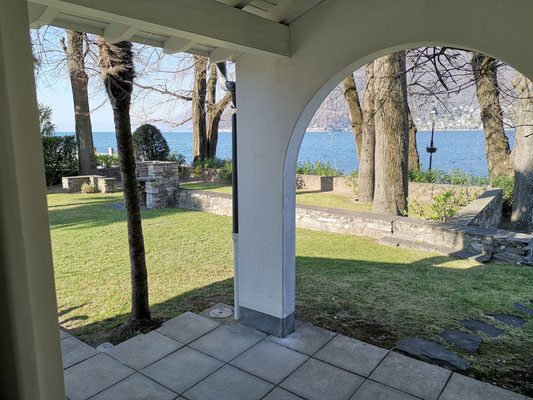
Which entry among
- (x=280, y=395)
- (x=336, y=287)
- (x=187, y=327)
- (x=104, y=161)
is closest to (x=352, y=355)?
(x=280, y=395)

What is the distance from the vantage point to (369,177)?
1104cm

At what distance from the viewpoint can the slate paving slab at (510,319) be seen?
4227mm

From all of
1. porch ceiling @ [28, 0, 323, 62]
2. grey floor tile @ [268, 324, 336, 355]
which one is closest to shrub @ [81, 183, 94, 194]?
porch ceiling @ [28, 0, 323, 62]

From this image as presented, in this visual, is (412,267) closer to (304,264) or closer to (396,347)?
(304,264)

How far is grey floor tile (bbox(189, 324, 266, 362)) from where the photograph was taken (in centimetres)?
346

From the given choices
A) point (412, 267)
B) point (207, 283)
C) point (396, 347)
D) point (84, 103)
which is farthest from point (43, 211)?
point (84, 103)

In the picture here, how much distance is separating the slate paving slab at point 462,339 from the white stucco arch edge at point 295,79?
1614mm

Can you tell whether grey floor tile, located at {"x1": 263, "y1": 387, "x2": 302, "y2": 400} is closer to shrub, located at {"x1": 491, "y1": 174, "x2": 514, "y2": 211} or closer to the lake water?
shrub, located at {"x1": 491, "y1": 174, "x2": 514, "y2": 211}

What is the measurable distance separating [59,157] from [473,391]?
51.5 feet

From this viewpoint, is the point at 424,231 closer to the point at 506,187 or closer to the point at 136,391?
the point at 506,187

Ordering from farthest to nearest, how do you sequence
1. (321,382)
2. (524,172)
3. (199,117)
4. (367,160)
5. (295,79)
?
(199,117) < (367,160) < (524,172) < (295,79) < (321,382)

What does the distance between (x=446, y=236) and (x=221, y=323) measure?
460cm

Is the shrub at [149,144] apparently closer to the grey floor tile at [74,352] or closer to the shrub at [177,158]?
the shrub at [177,158]

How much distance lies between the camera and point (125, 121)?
3.75 metres
